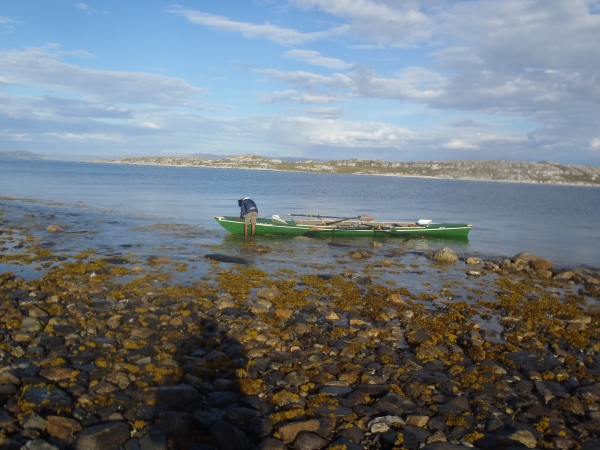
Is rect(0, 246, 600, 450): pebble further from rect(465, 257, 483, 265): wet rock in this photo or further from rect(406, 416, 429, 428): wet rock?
rect(465, 257, 483, 265): wet rock

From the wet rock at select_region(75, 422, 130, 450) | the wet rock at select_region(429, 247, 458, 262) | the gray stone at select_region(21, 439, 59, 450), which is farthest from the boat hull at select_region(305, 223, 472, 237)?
the gray stone at select_region(21, 439, 59, 450)

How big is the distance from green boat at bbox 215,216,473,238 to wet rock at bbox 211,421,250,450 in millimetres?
19789

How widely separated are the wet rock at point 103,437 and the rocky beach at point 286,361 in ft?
0.08

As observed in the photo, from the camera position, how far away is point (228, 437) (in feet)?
21.0

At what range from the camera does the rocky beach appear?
6.80m

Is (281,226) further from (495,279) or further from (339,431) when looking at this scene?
(339,431)

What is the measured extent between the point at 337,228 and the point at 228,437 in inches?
831

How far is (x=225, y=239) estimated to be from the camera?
25375mm

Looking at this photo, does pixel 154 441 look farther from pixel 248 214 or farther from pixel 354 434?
pixel 248 214

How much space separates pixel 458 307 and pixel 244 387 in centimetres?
789

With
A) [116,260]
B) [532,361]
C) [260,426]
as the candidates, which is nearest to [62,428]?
[260,426]

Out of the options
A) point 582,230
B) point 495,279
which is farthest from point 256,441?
point 582,230

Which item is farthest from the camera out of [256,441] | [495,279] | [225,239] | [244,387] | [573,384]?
[225,239]

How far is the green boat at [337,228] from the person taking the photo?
26562 millimetres
